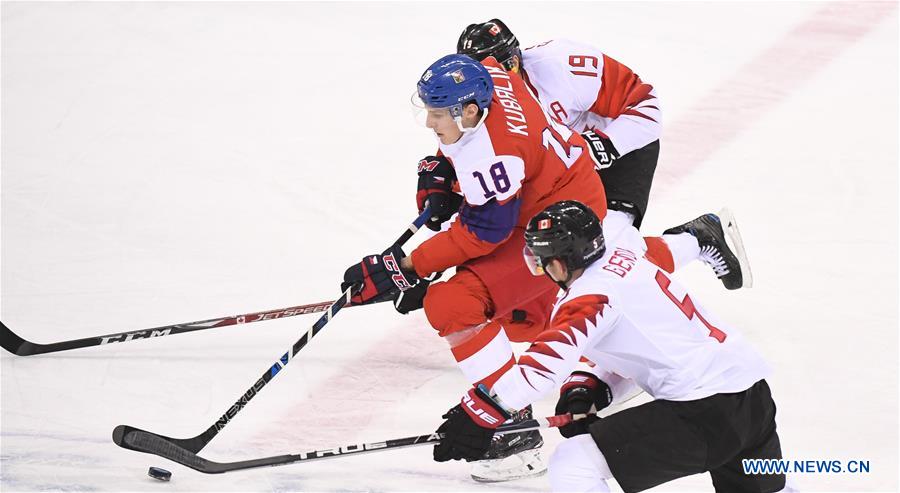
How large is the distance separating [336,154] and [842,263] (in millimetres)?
2311

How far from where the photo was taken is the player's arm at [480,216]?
11.0 ft

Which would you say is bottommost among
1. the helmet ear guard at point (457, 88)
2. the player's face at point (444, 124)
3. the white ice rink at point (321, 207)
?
the white ice rink at point (321, 207)

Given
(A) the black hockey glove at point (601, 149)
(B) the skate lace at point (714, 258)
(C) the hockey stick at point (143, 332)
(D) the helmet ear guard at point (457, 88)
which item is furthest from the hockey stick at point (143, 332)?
(B) the skate lace at point (714, 258)

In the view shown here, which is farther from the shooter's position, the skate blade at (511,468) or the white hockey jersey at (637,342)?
the skate blade at (511,468)

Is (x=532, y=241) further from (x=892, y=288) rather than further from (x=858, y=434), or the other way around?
(x=892, y=288)

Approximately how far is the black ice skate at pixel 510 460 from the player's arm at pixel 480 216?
0.55 metres

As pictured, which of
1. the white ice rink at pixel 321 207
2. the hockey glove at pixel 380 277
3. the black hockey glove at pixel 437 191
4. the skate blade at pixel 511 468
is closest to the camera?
the skate blade at pixel 511 468

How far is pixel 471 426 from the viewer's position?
2.94 m

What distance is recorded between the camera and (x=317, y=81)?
591cm

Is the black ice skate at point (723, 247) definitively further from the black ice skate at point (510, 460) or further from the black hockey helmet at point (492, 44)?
the black ice skate at point (510, 460)

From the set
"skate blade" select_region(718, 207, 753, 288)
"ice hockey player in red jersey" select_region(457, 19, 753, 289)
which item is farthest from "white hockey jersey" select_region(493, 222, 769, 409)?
"skate blade" select_region(718, 207, 753, 288)

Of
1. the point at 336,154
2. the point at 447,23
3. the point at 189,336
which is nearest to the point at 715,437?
the point at 189,336

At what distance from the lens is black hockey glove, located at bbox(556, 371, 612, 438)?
3.16 meters

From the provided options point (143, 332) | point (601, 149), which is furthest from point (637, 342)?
point (143, 332)
